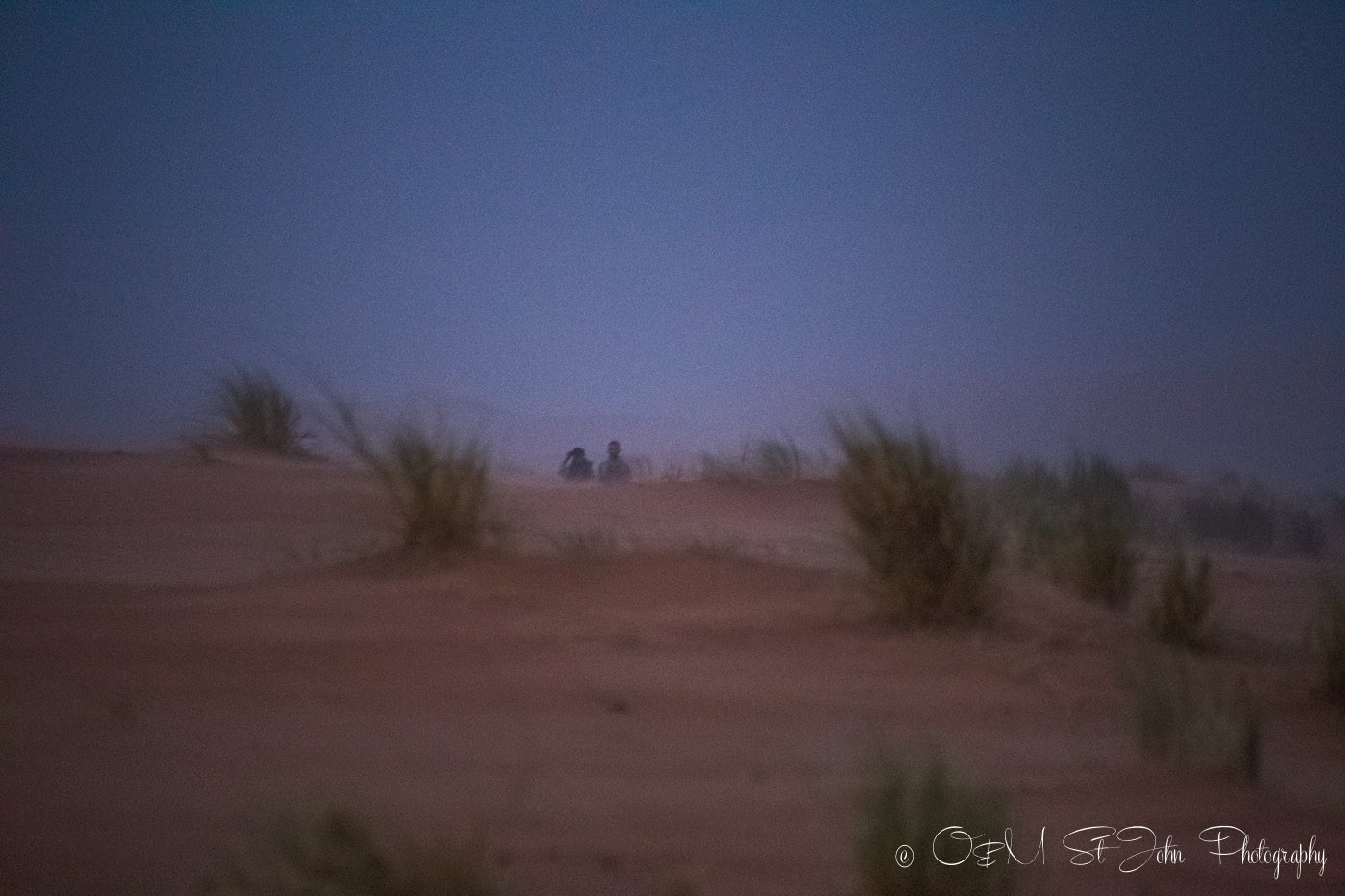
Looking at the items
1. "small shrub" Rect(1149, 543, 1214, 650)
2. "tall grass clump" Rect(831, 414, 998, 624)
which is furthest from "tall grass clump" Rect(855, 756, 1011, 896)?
"small shrub" Rect(1149, 543, 1214, 650)

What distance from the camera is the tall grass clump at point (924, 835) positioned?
3021mm

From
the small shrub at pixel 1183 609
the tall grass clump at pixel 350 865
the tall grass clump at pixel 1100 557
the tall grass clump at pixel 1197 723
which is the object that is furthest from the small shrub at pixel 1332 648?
the tall grass clump at pixel 350 865

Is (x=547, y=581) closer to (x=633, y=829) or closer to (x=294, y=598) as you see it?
(x=294, y=598)

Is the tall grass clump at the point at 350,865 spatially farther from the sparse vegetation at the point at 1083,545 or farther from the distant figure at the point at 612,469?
the distant figure at the point at 612,469

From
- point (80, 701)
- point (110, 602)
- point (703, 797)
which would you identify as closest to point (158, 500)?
point (110, 602)

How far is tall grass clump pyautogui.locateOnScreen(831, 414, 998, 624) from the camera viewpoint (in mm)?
7566

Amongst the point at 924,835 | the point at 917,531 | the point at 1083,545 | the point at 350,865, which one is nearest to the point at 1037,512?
the point at 1083,545

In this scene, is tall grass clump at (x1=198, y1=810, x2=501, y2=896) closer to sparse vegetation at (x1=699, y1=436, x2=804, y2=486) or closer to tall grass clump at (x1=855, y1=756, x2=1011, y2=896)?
tall grass clump at (x1=855, y1=756, x2=1011, y2=896)

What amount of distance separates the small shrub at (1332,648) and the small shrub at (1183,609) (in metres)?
1.00

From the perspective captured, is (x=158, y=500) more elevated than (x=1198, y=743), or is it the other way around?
(x=158, y=500)

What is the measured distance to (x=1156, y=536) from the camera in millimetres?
13398

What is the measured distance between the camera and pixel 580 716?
5.33 m

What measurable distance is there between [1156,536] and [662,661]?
28.5 feet

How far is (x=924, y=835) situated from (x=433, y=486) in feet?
21.6
